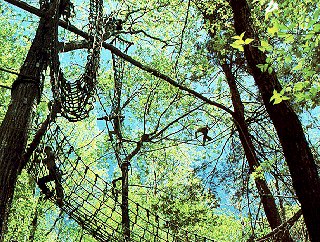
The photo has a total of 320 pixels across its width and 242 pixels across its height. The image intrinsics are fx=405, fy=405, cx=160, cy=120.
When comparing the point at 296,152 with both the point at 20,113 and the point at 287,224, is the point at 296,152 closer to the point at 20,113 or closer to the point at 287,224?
the point at 287,224

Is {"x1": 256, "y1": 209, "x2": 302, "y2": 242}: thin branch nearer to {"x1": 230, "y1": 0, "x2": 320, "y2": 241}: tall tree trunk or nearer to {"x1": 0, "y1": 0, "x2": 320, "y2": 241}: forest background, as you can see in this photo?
{"x1": 0, "y1": 0, "x2": 320, "y2": 241}: forest background

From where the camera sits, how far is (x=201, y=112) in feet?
29.3

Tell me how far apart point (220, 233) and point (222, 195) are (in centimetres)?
469

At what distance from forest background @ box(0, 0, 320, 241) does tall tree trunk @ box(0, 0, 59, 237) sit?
0.04 feet

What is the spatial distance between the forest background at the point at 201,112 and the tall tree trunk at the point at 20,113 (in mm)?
11

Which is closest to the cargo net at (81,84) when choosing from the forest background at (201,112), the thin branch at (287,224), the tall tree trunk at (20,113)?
the forest background at (201,112)

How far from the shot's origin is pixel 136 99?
10.7 metres

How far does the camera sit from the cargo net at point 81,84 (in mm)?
3047

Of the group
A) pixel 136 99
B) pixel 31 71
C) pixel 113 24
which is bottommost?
pixel 31 71

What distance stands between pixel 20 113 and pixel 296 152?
2052 millimetres

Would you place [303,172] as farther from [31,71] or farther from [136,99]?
[136,99]

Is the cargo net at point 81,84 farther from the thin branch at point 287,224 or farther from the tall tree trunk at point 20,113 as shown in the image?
the thin branch at point 287,224

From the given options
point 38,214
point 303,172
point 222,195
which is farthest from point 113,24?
point 38,214

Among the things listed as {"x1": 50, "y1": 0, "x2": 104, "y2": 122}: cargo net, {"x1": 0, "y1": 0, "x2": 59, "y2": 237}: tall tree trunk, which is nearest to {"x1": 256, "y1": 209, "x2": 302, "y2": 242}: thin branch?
{"x1": 50, "y1": 0, "x2": 104, "y2": 122}: cargo net
